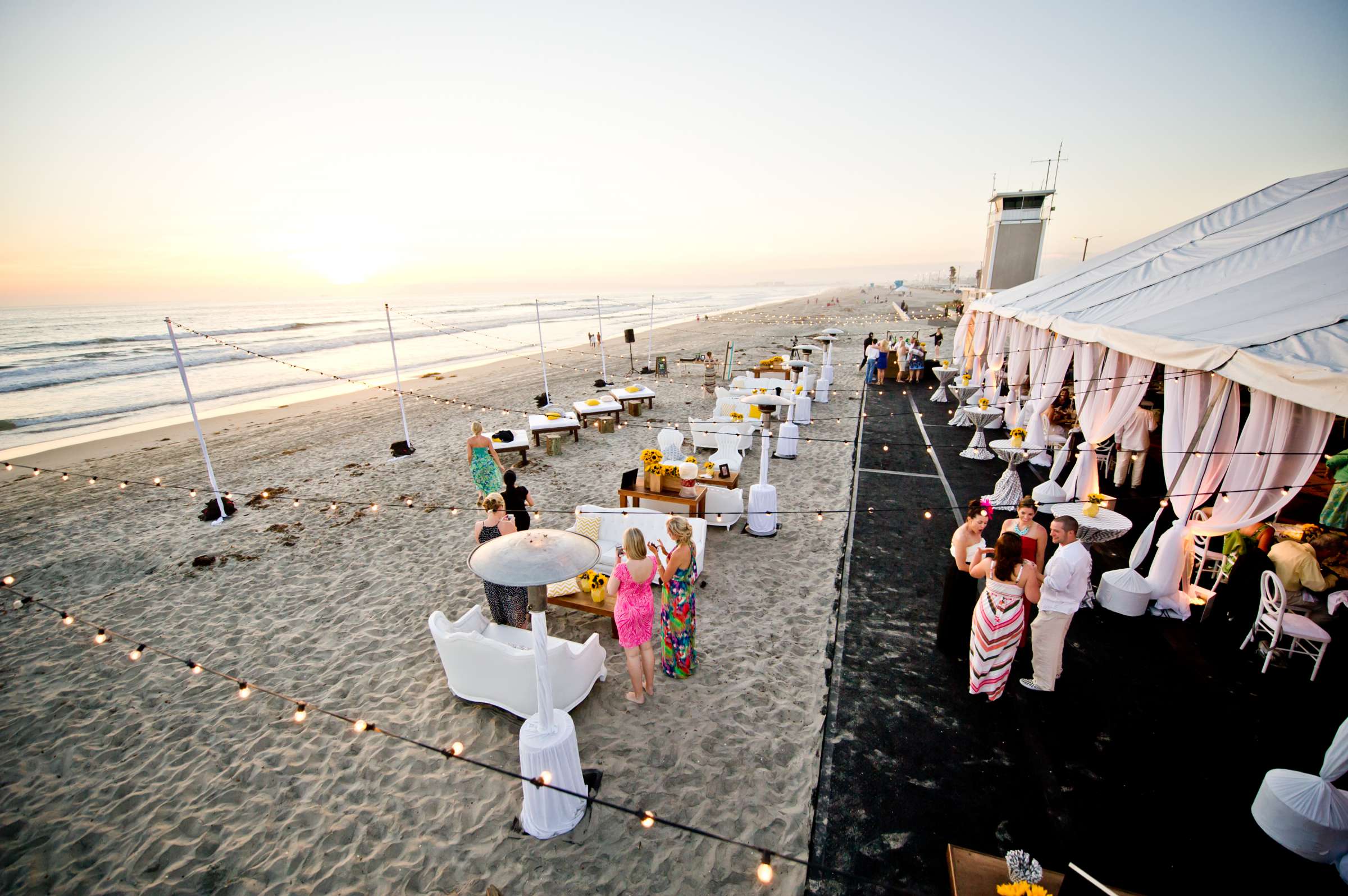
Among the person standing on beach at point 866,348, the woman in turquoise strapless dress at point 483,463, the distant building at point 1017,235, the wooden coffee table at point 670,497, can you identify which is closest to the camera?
the wooden coffee table at point 670,497

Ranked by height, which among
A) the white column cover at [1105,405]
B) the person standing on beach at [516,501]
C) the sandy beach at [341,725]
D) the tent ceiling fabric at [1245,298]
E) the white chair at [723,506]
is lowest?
the sandy beach at [341,725]

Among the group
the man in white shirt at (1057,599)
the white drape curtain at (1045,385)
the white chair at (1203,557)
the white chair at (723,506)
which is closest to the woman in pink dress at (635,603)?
the man in white shirt at (1057,599)

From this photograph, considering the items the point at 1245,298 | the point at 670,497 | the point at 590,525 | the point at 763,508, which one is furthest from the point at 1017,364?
the point at 590,525

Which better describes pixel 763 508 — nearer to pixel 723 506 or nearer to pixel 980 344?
pixel 723 506

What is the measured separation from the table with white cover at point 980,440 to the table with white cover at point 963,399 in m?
1.04

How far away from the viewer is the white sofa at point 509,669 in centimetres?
407

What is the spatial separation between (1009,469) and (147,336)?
4739 centimetres

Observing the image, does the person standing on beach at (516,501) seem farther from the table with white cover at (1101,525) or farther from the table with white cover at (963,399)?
the table with white cover at (963,399)

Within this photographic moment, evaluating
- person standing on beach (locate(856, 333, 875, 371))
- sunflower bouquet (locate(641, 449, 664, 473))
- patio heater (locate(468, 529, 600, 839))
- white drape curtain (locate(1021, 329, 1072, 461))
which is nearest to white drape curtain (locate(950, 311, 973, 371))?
person standing on beach (locate(856, 333, 875, 371))

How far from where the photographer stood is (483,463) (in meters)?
7.38

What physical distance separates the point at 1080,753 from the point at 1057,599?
1.08 meters

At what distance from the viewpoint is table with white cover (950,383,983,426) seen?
12.1 metres

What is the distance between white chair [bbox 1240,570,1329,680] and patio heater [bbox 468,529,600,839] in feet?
18.2

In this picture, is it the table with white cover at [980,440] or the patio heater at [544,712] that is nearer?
the patio heater at [544,712]
